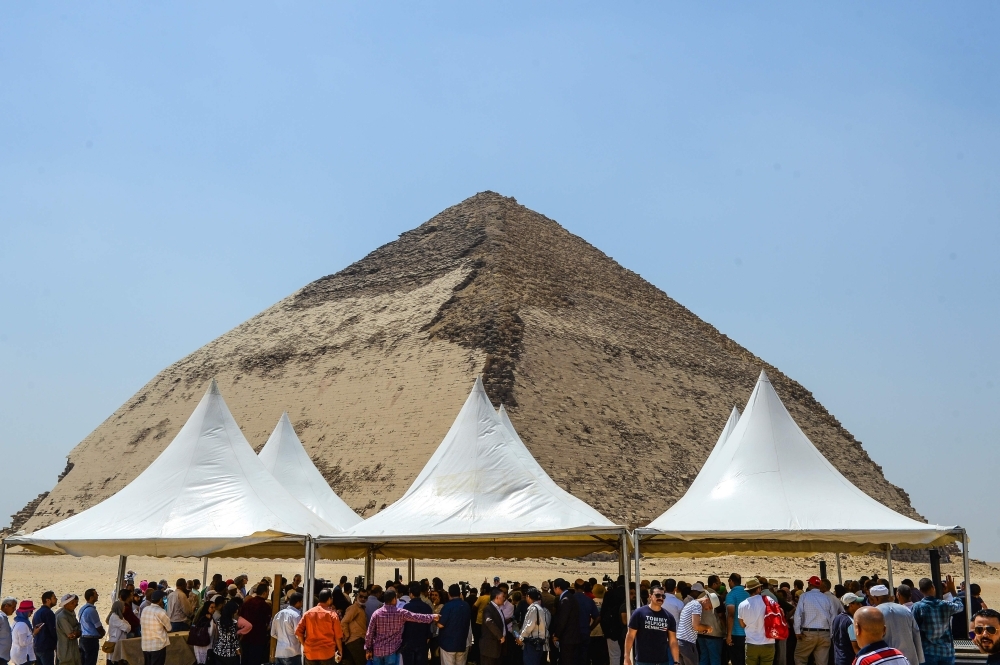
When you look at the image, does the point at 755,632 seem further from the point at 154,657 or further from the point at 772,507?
the point at 154,657

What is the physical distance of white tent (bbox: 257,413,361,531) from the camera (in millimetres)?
19188

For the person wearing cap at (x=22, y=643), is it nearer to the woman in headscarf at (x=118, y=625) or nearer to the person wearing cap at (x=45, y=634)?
the person wearing cap at (x=45, y=634)

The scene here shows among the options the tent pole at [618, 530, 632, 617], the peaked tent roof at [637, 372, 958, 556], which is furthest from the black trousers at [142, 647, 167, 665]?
the peaked tent roof at [637, 372, 958, 556]

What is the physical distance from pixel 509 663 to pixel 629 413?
3547cm

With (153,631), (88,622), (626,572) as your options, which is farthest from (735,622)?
(88,622)

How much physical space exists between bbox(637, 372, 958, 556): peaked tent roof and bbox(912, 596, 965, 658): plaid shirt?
305 cm

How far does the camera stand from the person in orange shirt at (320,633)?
30.9 ft

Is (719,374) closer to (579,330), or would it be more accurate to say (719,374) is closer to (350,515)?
(579,330)

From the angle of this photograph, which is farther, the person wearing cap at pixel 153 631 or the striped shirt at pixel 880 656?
the person wearing cap at pixel 153 631

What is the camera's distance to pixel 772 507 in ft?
42.1

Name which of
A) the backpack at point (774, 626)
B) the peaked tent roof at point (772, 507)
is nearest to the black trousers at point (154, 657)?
the peaked tent roof at point (772, 507)

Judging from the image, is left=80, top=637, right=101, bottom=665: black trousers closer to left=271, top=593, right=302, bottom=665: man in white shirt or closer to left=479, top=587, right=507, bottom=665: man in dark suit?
left=271, top=593, right=302, bottom=665: man in white shirt

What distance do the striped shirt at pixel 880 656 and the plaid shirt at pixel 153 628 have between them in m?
Answer: 7.39

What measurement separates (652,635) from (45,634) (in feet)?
20.5
